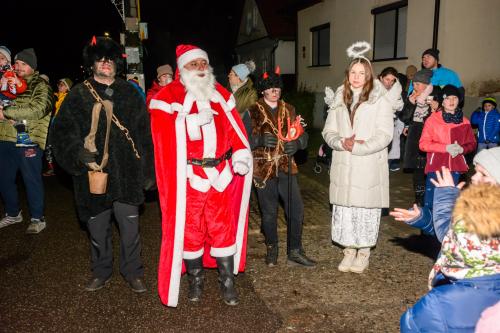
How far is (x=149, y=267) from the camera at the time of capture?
15.3 ft

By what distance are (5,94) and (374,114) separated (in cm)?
430

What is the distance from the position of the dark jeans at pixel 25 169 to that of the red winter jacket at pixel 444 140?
15.7 feet

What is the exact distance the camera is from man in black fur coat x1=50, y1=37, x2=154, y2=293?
3.73 meters

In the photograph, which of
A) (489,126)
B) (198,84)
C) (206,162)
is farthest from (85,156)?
(489,126)

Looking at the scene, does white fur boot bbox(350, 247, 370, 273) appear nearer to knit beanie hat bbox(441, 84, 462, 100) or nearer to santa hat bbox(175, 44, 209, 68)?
knit beanie hat bbox(441, 84, 462, 100)

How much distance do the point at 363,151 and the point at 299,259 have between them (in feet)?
4.39

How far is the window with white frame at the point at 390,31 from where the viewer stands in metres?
13.1

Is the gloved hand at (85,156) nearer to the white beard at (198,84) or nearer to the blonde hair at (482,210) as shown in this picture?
the white beard at (198,84)

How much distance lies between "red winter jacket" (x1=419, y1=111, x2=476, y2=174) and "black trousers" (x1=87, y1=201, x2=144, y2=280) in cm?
341

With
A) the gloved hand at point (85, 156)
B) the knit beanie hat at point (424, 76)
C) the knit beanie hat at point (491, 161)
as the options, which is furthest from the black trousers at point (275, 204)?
the knit beanie hat at point (424, 76)

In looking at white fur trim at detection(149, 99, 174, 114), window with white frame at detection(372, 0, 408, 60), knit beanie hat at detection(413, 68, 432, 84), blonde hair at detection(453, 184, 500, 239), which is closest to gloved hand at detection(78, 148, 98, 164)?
white fur trim at detection(149, 99, 174, 114)

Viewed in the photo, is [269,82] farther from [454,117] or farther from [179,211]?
[454,117]

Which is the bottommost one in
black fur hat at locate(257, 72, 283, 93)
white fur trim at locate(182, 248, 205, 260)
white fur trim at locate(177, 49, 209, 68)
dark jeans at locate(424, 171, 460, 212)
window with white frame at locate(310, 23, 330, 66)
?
white fur trim at locate(182, 248, 205, 260)

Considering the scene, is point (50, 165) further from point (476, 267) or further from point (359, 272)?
point (476, 267)
